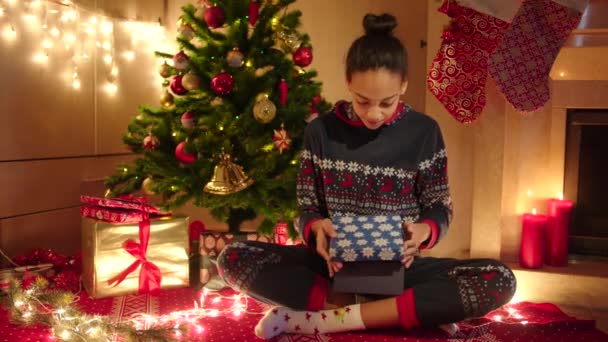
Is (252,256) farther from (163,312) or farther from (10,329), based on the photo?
(10,329)

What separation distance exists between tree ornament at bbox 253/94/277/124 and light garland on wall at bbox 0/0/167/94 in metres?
0.88

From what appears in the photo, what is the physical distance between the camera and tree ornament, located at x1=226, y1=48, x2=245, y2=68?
1.88m

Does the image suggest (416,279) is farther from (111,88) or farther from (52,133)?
(111,88)

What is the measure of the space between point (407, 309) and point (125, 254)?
2.89 feet

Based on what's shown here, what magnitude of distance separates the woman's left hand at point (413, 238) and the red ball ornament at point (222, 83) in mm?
778

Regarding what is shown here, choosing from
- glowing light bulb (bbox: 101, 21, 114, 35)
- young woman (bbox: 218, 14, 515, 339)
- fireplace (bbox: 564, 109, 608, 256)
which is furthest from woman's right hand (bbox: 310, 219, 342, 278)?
glowing light bulb (bbox: 101, 21, 114, 35)

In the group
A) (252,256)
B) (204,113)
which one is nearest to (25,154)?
(204,113)

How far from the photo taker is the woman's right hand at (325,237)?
4.45 feet

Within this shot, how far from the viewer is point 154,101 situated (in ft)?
9.30

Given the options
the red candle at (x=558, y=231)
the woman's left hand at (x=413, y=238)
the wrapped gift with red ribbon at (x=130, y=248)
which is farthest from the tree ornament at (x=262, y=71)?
the red candle at (x=558, y=231)

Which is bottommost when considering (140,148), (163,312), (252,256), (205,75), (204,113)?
(163,312)

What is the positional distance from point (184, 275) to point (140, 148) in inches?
19.8

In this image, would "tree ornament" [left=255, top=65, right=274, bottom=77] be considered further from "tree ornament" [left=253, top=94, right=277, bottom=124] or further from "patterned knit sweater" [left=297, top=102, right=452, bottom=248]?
"patterned knit sweater" [left=297, top=102, right=452, bottom=248]

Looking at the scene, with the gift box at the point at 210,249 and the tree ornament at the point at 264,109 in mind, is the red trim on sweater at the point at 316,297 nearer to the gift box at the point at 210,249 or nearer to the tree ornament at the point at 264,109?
the gift box at the point at 210,249
